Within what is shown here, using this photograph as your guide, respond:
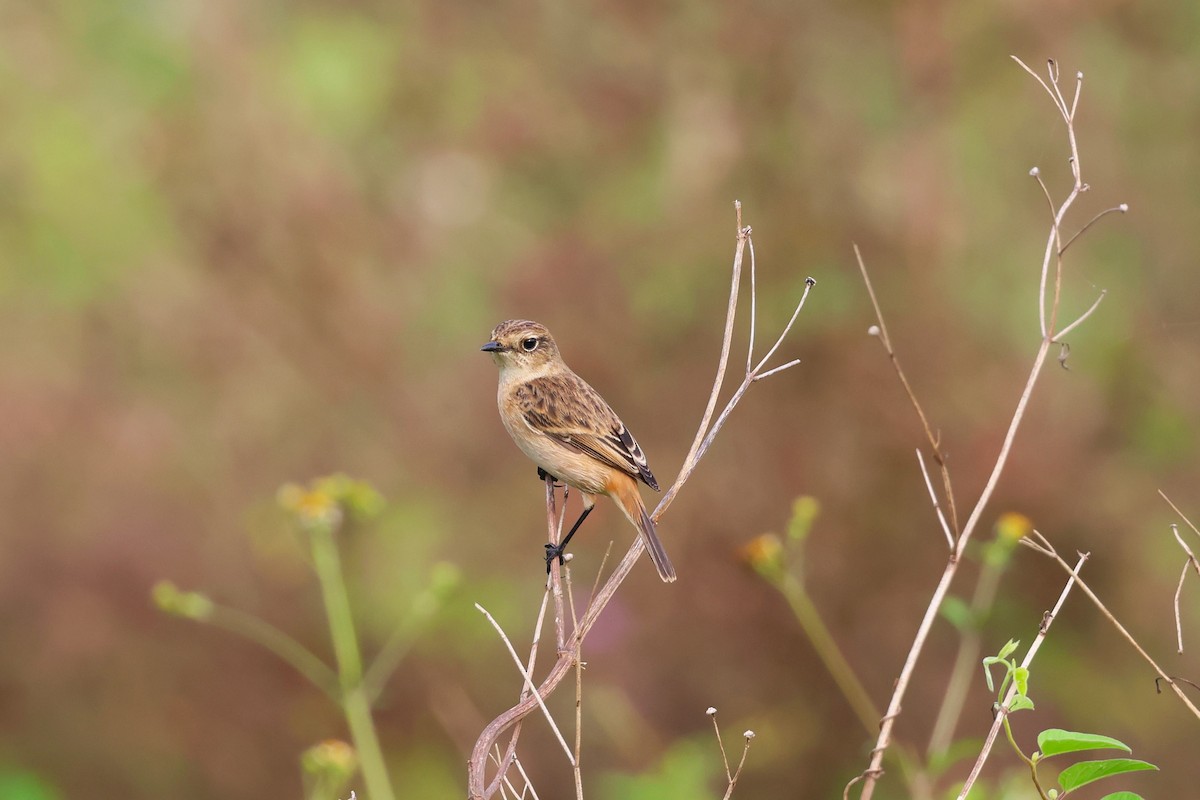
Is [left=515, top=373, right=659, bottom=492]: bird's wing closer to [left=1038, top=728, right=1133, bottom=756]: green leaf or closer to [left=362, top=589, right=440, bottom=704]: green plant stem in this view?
[left=362, top=589, right=440, bottom=704]: green plant stem

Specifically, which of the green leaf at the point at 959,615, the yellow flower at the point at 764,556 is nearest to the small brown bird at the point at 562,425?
the yellow flower at the point at 764,556

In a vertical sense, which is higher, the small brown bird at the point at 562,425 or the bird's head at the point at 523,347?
the bird's head at the point at 523,347

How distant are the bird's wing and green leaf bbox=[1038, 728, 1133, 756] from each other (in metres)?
2.16

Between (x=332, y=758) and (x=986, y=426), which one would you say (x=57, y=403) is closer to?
(x=332, y=758)

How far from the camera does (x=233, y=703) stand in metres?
5.72

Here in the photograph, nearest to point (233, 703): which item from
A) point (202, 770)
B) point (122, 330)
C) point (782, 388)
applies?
point (202, 770)

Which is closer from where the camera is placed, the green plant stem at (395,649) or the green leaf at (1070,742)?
the green leaf at (1070,742)

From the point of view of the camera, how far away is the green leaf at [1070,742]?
1.92 m

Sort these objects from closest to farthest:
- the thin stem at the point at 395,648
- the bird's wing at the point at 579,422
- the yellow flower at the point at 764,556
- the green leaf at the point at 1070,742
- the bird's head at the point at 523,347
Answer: the green leaf at the point at 1070,742
the yellow flower at the point at 764,556
the bird's wing at the point at 579,422
the bird's head at the point at 523,347
the thin stem at the point at 395,648

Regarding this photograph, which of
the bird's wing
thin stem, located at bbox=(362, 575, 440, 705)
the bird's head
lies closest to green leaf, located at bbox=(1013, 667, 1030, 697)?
the bird's wing

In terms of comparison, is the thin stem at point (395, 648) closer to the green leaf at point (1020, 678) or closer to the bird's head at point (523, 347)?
the bird's head at point (523, 347)

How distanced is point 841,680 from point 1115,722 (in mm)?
1373

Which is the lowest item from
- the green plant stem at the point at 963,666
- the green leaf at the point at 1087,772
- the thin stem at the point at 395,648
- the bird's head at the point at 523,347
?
the green plant stem at the point at 963,666

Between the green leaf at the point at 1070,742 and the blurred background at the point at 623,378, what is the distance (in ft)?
11.2
